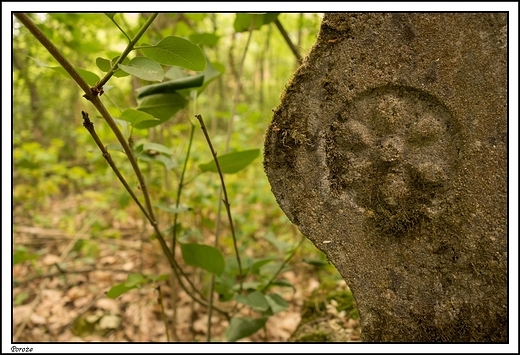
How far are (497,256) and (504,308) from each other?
0.11 meters

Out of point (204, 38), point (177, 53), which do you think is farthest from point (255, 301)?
point (204, 38)

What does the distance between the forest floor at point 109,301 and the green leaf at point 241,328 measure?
293 mm

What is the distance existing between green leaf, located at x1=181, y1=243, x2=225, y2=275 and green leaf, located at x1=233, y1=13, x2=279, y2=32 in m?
0.64

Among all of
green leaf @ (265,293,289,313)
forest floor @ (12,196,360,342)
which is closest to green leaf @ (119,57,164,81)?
green leaf @ (265,293,289,313)

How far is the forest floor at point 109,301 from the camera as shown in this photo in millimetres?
1683

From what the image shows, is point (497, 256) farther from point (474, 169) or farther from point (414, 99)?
point (414, 99)

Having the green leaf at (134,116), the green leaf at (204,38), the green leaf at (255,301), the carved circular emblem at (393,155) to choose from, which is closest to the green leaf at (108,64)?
the green leaf at (134,116)

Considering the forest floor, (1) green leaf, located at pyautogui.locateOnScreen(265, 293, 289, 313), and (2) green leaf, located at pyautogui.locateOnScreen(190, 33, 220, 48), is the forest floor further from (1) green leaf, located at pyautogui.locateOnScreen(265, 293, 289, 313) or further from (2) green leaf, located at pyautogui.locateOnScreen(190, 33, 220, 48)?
(2) green leaf, located at pyautogui.locateOnScreen(190, 33, 220, 48)

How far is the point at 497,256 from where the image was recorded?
0.74 meters

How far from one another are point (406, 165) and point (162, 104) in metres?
0.59

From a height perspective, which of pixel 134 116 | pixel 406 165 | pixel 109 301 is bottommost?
pixel 109 301

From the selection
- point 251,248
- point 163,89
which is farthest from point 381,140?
point 251,248

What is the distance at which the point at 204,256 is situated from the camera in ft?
3.22

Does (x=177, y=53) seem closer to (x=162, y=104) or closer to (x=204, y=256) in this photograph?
(x=162, y=104)
